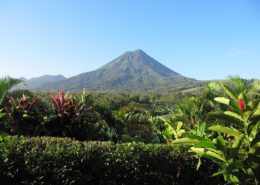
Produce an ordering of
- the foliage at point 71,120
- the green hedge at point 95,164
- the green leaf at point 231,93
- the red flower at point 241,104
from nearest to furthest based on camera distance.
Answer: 1. the green hedge at point 95,164
2. the red flower at point 241,104
3. the green leaf at point 231,93
4. the foliage at point 71,120

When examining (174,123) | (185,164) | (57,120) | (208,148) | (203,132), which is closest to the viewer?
(208,148)

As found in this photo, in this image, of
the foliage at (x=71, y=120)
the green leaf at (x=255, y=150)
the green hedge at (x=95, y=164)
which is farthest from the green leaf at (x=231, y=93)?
the foliage at (x=71, y=120)

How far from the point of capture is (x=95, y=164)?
5375mm

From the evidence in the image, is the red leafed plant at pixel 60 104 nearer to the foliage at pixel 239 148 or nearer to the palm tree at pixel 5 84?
the palm tree at pixel 5 84

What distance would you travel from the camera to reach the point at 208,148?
5.50 meters

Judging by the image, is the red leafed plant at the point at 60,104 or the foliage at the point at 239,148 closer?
the foliage at the point at 239,148

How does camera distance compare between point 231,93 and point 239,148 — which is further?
point 231,93

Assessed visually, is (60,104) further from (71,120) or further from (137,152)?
(137,152)

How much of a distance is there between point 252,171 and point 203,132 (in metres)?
1.16

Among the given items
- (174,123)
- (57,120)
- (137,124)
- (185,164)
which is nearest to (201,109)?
(174,123)

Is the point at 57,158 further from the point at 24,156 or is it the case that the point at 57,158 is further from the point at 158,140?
the point at 158,140

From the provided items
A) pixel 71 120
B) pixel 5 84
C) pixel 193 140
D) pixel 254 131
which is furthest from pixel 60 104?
pixel 254 131

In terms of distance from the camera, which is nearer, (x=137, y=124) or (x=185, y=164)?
(x=185, y=164)

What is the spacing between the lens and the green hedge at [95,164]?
513cm
